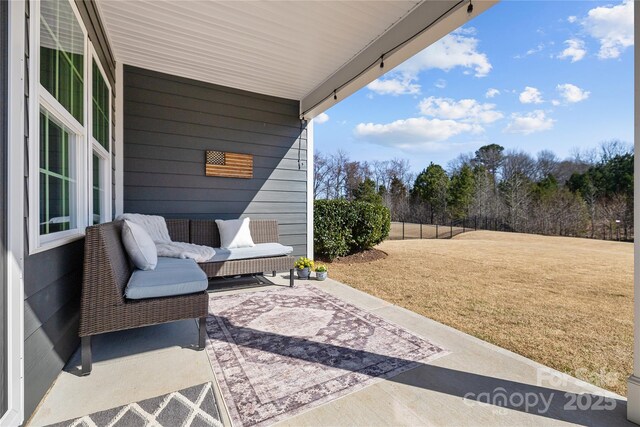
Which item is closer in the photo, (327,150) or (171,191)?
(171,191)

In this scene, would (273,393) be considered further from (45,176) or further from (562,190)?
(562,190)

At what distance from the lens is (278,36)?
10.4 ft

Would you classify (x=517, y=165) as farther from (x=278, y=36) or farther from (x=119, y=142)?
(x=119, y=142)

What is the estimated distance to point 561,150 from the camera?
749 inches

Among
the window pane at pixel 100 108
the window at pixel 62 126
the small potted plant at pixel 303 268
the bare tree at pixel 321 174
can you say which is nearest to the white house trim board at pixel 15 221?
the window at pixel 62 126

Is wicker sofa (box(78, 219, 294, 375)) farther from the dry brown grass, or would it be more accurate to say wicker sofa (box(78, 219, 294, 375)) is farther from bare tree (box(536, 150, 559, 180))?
bare tree (box(536, 150, 559, 180))

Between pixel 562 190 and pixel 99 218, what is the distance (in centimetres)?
1973

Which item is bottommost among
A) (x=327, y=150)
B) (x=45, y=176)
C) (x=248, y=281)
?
(x=248, y=281)

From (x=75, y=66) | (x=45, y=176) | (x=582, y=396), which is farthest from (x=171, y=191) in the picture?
(x=582, y=396)

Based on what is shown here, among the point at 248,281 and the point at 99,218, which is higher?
the point at 99,218

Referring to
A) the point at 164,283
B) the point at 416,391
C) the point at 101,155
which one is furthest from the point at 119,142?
the point at 416,391

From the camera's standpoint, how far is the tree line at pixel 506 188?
13594 mm

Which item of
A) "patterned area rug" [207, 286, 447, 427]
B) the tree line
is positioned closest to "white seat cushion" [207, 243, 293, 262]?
"patterned area rug" [207, 286, 447, 427]

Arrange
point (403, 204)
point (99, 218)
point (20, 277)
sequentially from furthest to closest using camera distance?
1. point (403, 204)
2. point (99, 218)
3. point (20, 277)
